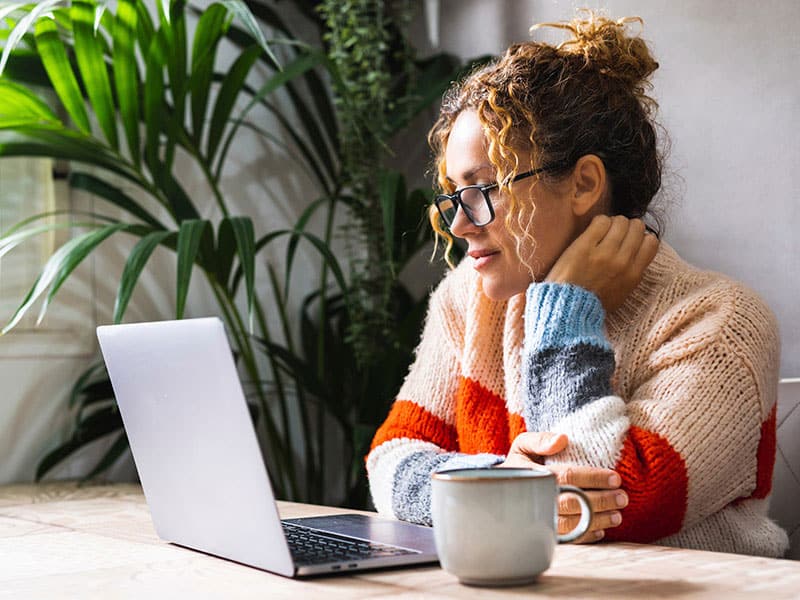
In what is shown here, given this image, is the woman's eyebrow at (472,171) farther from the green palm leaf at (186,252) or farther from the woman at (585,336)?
the green palm leaf at (186,252)

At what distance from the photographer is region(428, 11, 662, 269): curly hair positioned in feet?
4.23

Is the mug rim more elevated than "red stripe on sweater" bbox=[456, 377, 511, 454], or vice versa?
the mug rim

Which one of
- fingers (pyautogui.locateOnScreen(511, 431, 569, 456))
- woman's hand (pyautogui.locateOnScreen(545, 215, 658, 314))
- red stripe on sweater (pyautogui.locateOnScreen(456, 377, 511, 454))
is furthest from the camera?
red stripe on sweater (pyautogui.locateOnScreen(456, 377, 511, 454))

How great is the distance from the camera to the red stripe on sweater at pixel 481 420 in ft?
4.47

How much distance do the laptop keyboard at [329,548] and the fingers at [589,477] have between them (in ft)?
0.78

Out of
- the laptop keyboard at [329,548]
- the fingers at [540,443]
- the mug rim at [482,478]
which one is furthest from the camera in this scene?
the fingers at [540,443]

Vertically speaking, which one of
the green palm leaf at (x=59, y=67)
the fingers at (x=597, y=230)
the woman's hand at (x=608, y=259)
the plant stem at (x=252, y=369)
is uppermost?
the green palm leaf at (x=59, y=67)

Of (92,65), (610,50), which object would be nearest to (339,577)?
(610,50)

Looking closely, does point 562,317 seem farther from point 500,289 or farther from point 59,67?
point 59,67

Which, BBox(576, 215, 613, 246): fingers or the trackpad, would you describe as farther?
BBox(576, 215, 613, 246): fingers

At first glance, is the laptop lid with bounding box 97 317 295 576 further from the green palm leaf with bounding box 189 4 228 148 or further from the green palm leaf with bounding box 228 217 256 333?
the green palm leaf with bounding box 189 4 228 148

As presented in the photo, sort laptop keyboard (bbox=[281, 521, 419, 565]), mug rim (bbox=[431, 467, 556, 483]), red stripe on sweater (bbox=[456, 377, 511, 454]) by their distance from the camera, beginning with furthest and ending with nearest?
red stripe on sweater (bbox=[456, 377, 511, 454]) → laptop keyboard (bbox=[281, 521, 419, 565]) → mug rim (bbox=[431, 467, 556, 483])

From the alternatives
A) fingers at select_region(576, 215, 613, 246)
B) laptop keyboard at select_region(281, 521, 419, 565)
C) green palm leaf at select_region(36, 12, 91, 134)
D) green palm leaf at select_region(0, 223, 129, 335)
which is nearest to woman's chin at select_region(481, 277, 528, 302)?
fingers at select_region(576, 215, 613, 246)

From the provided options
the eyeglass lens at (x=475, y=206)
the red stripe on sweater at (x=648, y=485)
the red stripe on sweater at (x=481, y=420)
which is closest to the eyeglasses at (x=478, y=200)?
the eyeglass lens at (x=475, y=206)
